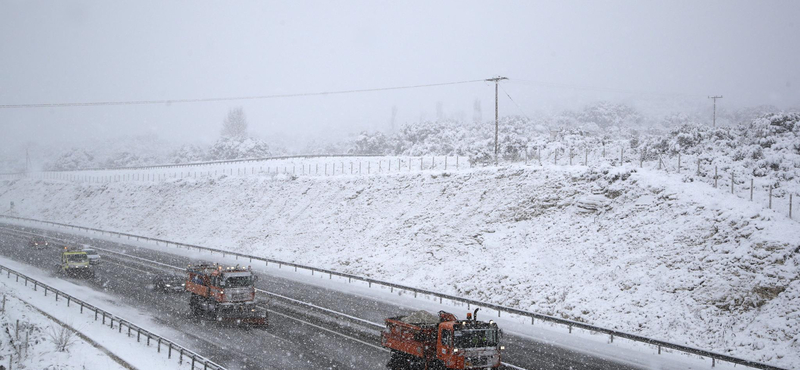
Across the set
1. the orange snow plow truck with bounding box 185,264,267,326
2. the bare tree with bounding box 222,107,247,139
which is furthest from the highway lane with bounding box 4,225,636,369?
the bare tree with bounding box 222,107,247,139

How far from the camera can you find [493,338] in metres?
15.0

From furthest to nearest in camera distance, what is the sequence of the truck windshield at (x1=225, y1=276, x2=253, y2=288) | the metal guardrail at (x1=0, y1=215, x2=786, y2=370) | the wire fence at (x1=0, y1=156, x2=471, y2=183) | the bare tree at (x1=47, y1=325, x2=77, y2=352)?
the wire fence at (x1=0, y1=156, x2=471, y2=183)
the truck windshield at (x1=225, y1=276, x2=253, y2=288)
the bare tree at (x1=47, y1=325, x2=77, y2=352)
the metal guardrail at (x1=0, y1=215, x2=786, y2=370)

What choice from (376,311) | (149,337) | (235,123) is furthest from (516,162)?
(235,123)

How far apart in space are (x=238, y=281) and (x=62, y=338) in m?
7.43

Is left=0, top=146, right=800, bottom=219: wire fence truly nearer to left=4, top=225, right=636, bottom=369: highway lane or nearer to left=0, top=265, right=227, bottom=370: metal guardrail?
left=4, top=225, right=636, bottom=369: highway lane

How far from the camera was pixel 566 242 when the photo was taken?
99.3ft

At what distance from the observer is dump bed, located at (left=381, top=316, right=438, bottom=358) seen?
15672 millimetres

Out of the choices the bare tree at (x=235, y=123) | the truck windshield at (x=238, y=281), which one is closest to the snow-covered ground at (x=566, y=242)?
the truck windshield at (x=238, y=281)

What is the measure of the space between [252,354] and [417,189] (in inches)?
1093

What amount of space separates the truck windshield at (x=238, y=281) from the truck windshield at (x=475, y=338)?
→ 13841 millimetres

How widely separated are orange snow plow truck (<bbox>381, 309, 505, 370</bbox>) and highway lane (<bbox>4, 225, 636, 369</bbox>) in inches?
107

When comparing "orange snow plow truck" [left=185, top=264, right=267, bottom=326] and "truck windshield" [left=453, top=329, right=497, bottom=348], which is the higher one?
"truck windshield" [left=453, top=329, right=497, bottom=348]

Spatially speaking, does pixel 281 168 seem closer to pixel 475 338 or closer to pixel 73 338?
pixel 73 338

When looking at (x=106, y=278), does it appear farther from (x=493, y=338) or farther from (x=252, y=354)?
(x=493, y=338)
